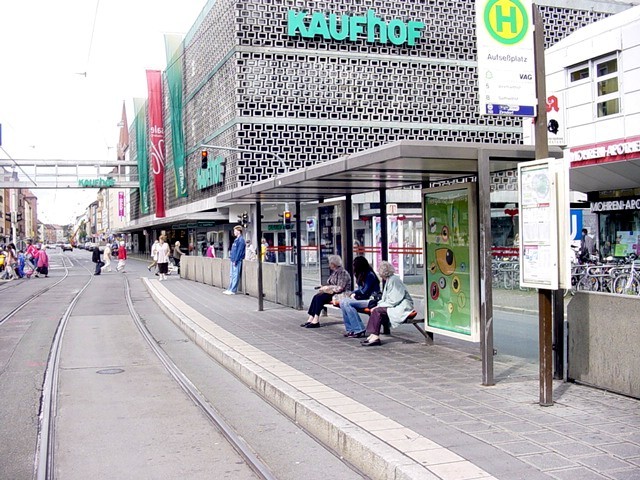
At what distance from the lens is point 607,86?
20781 mm

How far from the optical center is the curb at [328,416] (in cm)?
487

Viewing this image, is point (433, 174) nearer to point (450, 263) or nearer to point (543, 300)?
point (450, 263)

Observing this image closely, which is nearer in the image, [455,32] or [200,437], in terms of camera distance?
[200,437]

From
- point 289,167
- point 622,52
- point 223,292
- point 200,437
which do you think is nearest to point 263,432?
point 200,437

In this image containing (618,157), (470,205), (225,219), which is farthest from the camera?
(225,219)

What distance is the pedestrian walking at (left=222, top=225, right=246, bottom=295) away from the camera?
1956cm

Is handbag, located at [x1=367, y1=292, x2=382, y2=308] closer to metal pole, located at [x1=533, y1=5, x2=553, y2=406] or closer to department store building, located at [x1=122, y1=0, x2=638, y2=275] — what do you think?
metal pole, located at [x1=533, y1=5, x2=553, y2=406]

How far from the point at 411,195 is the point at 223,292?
20868 millimetres

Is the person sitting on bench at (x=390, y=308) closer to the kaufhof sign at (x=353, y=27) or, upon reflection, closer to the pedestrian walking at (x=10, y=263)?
the kaufhof sign at (x=353, y=27)

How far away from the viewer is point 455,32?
127ft

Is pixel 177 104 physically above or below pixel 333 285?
above

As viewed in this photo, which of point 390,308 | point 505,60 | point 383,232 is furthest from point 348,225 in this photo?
point 505,60

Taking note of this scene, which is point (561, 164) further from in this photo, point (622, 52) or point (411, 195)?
point (411, 195)

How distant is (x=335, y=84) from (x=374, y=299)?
88.7 feet
